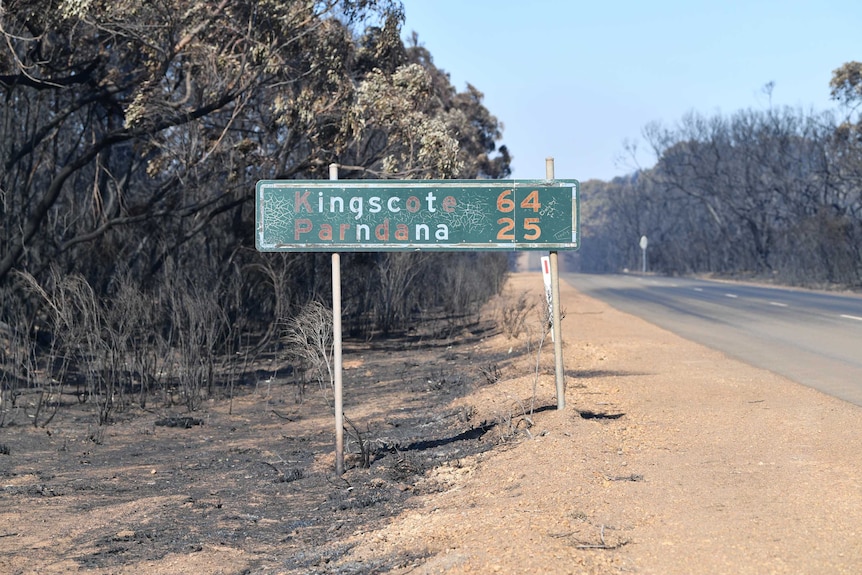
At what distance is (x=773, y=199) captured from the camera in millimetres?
60250

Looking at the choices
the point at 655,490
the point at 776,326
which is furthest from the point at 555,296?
the point at 776,326

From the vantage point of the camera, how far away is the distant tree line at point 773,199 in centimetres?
4212

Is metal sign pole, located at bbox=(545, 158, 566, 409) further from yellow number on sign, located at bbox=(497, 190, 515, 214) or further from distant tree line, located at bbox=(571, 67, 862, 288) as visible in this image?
distant tree line, located at bbox=(571, 67, 862, 288)

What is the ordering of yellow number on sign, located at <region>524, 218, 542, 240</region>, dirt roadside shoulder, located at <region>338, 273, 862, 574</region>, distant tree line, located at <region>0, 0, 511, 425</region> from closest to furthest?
1. dirt roadside shoulder, located at <region>338, 273, 862, 574</region>
2. yellow number on sign, located at <region>524, 218, 542, 240</region>
3. distant tree line, located at <region>0, 0, 511, 425</region>

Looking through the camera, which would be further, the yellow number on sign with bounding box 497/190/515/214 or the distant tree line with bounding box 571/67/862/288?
the distant tree line with bounding box 571/67/862/288

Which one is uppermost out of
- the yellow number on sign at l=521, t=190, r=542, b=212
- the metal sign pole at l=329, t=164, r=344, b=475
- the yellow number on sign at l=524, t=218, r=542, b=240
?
the yellow number on sign at l=521, t=190, r=542, b=212

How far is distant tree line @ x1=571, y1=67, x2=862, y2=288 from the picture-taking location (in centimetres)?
4212

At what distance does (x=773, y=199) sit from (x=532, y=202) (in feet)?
181

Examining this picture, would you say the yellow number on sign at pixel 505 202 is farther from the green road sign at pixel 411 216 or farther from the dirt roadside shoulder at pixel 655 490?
the dirt roadside shoulder at pixel 655 490

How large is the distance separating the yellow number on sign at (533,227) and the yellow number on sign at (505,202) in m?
0.17

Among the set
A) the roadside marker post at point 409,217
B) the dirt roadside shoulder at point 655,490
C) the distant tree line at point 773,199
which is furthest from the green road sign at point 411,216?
the distant tree line at point 773,199

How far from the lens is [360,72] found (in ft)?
67.3

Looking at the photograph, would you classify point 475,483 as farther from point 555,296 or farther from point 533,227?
point 533,227

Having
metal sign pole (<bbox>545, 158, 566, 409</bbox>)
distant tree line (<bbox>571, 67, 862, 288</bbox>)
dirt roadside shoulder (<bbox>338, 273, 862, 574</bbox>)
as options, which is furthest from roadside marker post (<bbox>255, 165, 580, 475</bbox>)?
distant tree line (<bbox>571, 67, 862, 288</bbox>)
